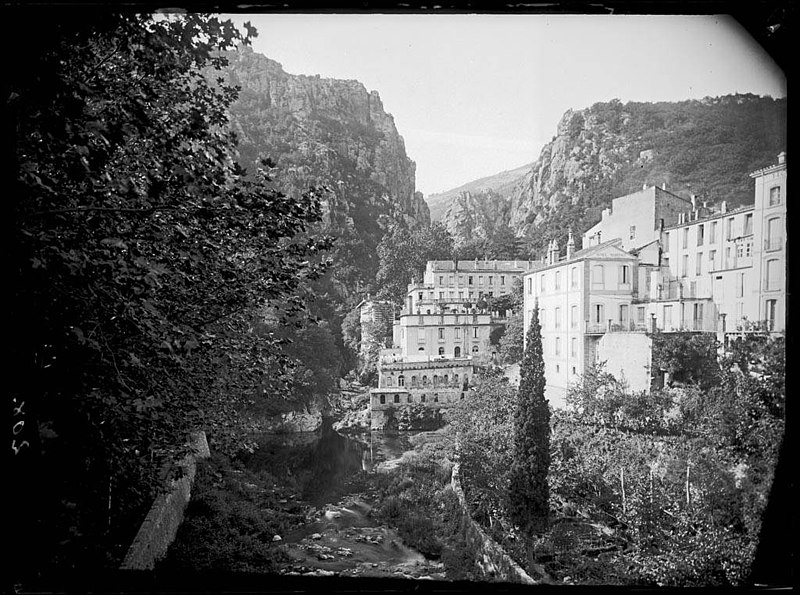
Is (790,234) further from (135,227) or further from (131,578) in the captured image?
(131,578)

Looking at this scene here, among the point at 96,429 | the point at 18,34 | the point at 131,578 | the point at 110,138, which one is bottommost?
the point at 131,578

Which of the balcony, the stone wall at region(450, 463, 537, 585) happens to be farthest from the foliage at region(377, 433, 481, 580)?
the balcony

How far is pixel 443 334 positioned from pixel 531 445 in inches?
28.7

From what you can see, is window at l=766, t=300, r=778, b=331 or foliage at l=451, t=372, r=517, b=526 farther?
foliage at l=451, t=372, r=517, b=526

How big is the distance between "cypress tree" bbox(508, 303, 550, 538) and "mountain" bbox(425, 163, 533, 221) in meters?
0.66

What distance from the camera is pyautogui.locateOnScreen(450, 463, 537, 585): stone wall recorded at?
7.70ft

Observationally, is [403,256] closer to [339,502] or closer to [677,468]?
[339,502]

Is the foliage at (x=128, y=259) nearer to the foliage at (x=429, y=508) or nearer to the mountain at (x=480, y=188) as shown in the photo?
the mountain at (x=480, y=188)

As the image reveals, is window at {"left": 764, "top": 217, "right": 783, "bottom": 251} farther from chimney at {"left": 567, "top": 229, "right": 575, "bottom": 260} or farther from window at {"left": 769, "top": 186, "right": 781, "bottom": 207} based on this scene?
chimney at {"left": 567, "top": 229, "right": 575, "bottom": 260}

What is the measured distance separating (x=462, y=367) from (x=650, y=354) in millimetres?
960

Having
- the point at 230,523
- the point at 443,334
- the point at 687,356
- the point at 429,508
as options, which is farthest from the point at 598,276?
the point at 230,523

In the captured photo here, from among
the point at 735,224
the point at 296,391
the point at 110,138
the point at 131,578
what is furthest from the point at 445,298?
the point at 131,578

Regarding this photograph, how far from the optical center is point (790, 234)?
2154mm

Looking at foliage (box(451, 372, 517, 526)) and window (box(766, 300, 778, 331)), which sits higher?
window (box(766, 300, 778, 331))
